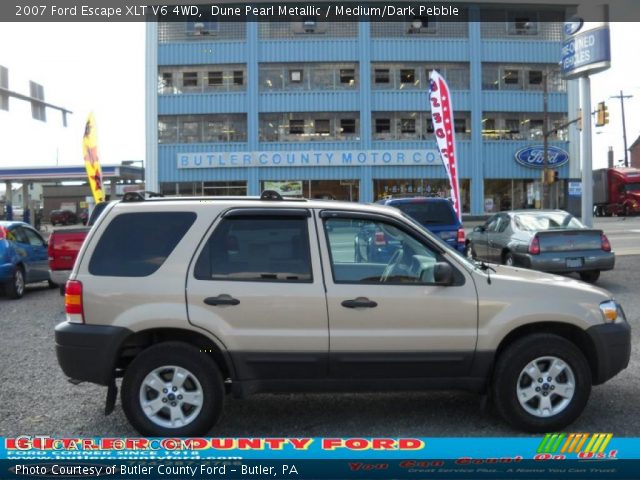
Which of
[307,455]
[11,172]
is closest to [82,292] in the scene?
[307,455]

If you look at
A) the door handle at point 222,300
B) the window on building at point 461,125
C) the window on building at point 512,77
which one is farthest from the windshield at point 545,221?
the window on building at point 512,77

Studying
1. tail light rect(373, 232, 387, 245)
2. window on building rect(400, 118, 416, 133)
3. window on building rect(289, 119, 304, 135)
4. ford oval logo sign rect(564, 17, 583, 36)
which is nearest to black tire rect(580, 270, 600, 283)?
ford oval logo sign rect(564, 17, 583, 36)

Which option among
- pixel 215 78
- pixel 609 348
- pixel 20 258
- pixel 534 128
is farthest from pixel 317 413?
pixel 534 128

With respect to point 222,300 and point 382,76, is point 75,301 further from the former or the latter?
point 382,76

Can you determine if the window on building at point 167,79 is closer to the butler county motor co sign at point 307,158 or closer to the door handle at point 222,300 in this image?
the butler county motor co sign at point 307,158

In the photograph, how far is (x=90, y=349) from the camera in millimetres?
4348

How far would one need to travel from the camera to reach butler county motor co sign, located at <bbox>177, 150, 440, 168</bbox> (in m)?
38.2

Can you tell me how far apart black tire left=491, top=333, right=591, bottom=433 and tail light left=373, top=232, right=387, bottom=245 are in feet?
3.96

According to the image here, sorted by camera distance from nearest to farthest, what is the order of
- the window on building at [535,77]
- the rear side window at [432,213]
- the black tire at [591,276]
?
the black tire at [591,276] → the rear side window at [432,213] → the window on building at [535,77]

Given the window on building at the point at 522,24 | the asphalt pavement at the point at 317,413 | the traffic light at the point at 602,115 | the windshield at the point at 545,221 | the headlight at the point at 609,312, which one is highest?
the window on building at the point at 522,24

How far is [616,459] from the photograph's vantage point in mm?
3719

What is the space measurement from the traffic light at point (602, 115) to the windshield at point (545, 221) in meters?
13.0

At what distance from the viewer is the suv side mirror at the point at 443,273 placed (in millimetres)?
4371

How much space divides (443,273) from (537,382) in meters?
1.05
